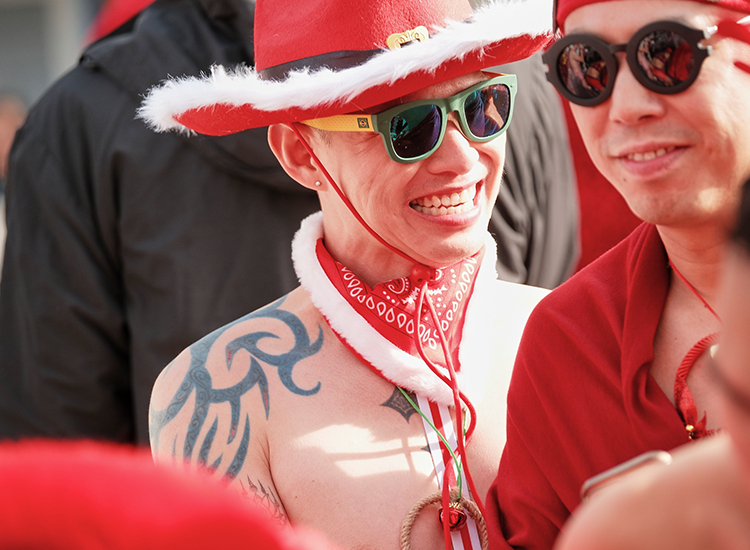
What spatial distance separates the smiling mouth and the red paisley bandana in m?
0.19

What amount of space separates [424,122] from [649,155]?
691 millimetres

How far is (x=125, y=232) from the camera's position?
313 centimetres

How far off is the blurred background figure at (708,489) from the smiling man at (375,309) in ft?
3.84

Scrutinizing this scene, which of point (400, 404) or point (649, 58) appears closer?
point (649, 58)

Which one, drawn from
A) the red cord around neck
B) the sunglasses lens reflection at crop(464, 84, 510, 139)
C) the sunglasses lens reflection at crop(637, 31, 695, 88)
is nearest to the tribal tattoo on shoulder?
the red cord around neck

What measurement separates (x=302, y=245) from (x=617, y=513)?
1.67m

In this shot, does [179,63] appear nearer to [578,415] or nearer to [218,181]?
Result: [218,181]

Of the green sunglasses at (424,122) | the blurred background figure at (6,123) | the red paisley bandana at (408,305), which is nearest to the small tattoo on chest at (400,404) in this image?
the red paisley bandana at (408,305)

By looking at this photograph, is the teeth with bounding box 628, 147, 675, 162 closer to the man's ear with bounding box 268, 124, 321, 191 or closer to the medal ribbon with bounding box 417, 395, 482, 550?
the medal ribbon with bounding box 417, 395, 482, 550

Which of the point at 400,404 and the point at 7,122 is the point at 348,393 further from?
the point at 7,122

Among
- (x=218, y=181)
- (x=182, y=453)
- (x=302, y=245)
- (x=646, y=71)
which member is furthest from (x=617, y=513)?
(x=218, y=181)

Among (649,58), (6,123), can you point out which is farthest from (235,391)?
(6,123)

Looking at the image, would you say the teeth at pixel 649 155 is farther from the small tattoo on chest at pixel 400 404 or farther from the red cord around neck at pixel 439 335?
the small tattoo on chest at pixel 400 404

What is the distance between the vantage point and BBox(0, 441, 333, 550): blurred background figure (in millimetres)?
812
